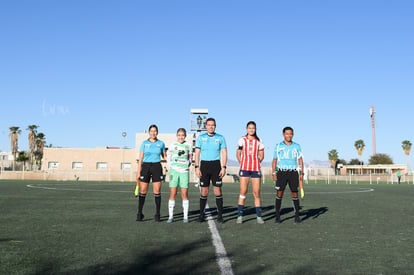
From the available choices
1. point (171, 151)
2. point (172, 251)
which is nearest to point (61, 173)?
point (171, 151)

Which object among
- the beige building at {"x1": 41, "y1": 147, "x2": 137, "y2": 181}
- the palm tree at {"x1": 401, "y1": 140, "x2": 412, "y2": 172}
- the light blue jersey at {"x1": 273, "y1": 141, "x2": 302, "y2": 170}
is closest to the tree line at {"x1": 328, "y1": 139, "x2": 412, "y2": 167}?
the palm tree at {"x1": 401, "y1": 140, "x2": 412, "y2": 172}

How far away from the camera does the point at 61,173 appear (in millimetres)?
44281

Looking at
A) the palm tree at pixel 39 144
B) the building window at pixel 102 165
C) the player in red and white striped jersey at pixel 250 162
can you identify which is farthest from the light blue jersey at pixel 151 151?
the palm tree at pixel 39 144

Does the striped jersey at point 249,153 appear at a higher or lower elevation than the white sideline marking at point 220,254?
higher

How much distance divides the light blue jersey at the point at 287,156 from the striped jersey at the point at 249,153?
0.48 m

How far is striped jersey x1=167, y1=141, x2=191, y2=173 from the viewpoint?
7930 millimetres

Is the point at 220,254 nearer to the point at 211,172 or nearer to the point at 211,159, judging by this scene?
the point at 211,172

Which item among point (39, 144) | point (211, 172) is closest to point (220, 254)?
point (211, 172)

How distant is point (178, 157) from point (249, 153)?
1409mm

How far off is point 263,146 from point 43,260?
187 inches

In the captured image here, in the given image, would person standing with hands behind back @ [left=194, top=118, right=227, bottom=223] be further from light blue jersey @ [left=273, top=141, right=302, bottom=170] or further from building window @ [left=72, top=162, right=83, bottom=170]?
building window @ [left=72, top=162, right=83, bottom=170]

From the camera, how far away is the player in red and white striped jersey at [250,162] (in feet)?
25.3

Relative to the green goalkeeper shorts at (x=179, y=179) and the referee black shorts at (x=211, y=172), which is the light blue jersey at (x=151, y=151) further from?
the referee black shorts at (x=211, y=172)

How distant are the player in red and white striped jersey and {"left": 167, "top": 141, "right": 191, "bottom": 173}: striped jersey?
1.06m
